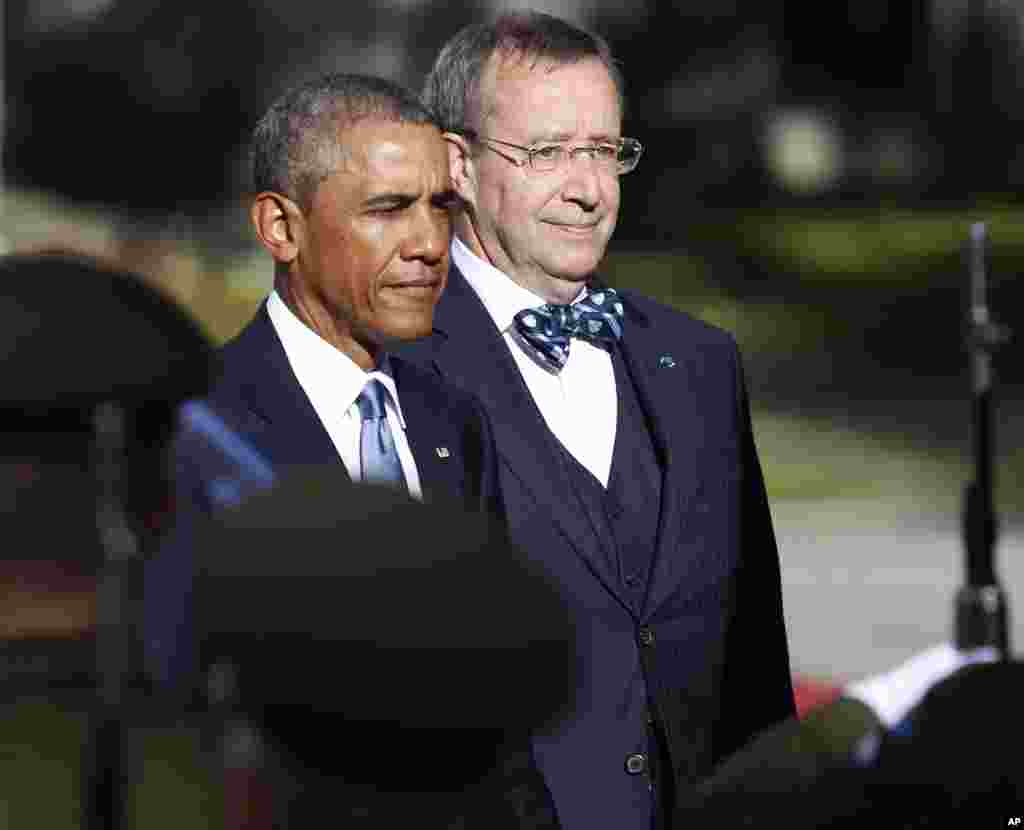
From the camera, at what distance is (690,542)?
7.68 ft

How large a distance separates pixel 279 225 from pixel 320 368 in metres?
0.15

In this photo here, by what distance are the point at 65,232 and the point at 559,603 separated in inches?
218

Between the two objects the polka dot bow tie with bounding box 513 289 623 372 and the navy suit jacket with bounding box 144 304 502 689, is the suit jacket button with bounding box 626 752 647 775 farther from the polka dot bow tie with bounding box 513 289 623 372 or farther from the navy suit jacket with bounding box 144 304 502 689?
the polka dot bow tie with bounding box 513 289 623 372

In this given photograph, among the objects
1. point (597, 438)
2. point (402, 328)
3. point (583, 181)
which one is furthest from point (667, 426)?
point (402, 328)

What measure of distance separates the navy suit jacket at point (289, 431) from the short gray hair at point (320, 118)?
0.14 metres

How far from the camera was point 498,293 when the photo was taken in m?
2.37

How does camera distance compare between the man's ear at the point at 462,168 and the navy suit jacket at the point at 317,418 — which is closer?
the navy suit jacket at the point at 317,418

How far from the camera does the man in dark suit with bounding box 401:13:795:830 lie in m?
2.28

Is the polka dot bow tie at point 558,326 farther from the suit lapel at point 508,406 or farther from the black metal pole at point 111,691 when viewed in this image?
the black metal pole at point 111,691

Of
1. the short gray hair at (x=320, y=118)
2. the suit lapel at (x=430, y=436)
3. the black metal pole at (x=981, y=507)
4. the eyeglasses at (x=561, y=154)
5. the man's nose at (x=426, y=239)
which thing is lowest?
the black metal pole at (x=981, y=507)

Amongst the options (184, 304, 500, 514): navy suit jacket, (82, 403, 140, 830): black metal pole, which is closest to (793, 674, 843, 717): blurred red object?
(184, 304, 500, 514): navy suit jacket

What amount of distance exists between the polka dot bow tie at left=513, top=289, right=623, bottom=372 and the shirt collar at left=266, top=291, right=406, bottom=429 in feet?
0.91

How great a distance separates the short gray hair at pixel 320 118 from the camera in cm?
207

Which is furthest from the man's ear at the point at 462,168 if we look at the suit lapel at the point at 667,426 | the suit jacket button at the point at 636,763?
the suit jacket button at the point at 636,763
